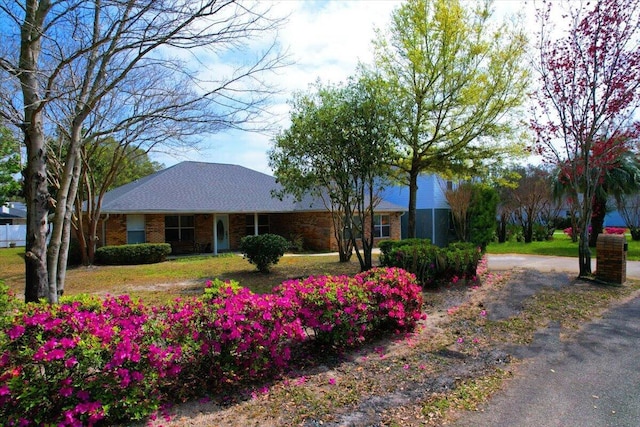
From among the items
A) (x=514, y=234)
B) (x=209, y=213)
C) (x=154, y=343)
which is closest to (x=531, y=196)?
(x=514, y=234)

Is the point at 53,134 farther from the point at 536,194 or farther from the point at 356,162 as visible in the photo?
the point at 536,194

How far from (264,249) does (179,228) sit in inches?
347

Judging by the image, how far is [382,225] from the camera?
73.3 ft

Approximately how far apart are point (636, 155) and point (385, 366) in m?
22.2

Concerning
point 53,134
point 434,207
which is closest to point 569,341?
point 53,134

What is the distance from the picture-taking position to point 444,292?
8305 mm

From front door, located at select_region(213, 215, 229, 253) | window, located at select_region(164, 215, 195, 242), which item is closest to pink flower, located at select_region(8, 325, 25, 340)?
window, located at select_region(164, 215, 195, 242)

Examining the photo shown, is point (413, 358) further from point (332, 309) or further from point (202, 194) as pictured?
point (202, 194)

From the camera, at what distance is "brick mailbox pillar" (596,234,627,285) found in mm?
9266

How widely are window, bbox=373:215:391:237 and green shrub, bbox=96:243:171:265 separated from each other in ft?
37.0

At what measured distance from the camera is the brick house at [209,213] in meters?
16.7

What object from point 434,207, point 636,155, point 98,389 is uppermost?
point 636,155

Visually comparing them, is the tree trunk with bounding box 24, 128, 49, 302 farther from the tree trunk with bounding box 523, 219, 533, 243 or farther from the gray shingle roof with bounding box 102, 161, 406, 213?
the tree trunk with bounding box 523, 219, 533, 243

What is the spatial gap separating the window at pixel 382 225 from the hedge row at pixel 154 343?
16.9m
